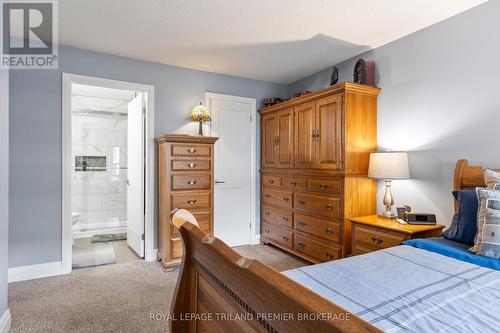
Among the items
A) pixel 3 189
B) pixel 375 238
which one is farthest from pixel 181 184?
pixel 375 238

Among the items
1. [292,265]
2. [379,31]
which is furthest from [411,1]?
[292,265]

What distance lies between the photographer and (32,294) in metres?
2.53

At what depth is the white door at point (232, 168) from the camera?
3939 millimetres

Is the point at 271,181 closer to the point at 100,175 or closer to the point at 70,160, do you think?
the point at 70,160

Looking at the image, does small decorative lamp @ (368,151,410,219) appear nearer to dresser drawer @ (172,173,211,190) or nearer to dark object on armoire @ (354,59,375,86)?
dark object on armoire @ (354,59,375,86)

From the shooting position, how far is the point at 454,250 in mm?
1684

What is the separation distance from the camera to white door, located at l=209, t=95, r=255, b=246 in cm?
394

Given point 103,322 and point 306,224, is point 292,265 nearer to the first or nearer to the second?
point 306,224

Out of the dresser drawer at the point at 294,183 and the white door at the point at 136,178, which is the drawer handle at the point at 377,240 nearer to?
the dresser drawer at the point at 294,183

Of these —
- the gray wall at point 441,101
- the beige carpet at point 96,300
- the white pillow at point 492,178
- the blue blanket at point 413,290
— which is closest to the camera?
the blue blanket at point 413,290

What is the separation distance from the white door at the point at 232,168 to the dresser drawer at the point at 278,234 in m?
0.26

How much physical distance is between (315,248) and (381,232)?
941 millimetres

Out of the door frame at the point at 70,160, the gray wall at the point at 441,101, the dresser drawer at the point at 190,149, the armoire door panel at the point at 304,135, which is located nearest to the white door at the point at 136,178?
the door frame at the point at 70,160

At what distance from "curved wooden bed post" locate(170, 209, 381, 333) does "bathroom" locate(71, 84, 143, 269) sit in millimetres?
3868
